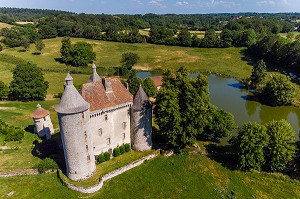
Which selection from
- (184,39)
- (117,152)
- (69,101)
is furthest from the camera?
(184,39)

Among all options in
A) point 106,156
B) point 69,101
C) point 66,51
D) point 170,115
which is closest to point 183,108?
point 170,115

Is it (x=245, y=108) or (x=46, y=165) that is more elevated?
(x=46, y=165)

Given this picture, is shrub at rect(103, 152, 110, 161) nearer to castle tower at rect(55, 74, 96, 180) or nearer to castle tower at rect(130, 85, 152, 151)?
castle tower at rect(55, 74, 96, 180)

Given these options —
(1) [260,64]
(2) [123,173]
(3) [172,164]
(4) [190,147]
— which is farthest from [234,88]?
(2) [123,173]

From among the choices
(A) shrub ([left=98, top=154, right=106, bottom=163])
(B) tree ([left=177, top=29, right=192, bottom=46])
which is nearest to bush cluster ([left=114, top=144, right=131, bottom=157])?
(A) shrub ([left=98, top=154, right=106, bottom=163])

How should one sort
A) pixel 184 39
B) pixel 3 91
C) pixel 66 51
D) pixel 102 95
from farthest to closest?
pixel 184 39 → pixel 66 51 → pixel 3 91 → pixel 102 95

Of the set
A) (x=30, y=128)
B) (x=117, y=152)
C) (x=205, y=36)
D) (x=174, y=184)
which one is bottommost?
(x=174, y=184)

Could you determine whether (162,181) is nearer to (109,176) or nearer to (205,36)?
(109,176)
